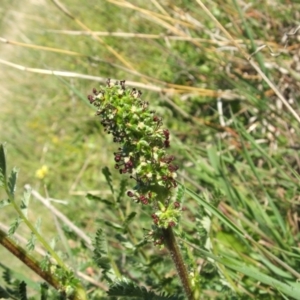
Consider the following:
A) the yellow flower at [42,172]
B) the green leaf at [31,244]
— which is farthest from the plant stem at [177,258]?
the yellow flower at [42,172]

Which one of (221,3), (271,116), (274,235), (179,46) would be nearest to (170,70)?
(179,46)

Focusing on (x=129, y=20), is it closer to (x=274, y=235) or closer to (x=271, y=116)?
(x=271, y=116)

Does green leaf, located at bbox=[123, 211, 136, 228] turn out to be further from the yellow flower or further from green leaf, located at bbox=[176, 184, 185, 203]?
the yellow flower

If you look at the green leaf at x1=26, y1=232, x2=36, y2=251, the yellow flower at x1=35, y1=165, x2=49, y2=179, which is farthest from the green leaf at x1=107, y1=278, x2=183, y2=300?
the yellow flower at x1=35, y1=165, x2=49, y2=179

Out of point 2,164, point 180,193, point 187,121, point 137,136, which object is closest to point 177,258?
point 180,193

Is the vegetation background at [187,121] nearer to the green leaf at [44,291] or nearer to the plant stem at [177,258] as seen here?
the plant stem at [177,258]

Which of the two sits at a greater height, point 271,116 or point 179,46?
point 179,46
